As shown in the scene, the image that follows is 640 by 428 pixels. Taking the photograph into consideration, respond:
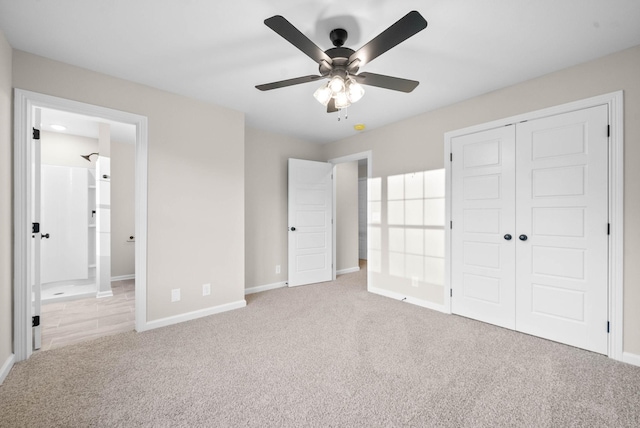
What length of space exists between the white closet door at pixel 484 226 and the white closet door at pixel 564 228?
3.5 inches

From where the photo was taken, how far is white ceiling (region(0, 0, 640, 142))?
1.75 m

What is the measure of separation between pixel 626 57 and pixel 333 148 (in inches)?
135

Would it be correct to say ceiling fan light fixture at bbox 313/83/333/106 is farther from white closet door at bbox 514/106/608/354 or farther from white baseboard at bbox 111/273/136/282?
white baseboard at bbox 111/273/136/282

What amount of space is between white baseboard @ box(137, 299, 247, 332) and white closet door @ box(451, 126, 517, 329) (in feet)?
8.36

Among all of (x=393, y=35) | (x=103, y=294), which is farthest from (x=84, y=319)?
(x=393, y=35)

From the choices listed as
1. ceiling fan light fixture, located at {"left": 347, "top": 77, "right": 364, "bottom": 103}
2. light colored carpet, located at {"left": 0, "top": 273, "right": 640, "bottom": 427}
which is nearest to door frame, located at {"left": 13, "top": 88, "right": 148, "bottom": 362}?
light colored carpet, located at {"left": 0, "top": 273, "right": 640, "bottom": 427}

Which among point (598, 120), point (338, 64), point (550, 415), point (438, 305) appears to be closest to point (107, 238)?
point (338, 64)

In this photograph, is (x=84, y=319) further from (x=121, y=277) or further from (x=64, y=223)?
(x=121, y=277)

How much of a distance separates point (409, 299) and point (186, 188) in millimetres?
2995

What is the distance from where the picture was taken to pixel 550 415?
5.33 ft

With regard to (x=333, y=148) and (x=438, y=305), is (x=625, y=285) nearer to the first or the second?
(x=438, y=305)

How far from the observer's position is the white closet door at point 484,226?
282 centimetres

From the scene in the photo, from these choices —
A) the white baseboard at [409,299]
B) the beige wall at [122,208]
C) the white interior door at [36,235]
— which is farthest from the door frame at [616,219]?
the beige wall at [122,208]

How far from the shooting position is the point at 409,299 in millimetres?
3666
